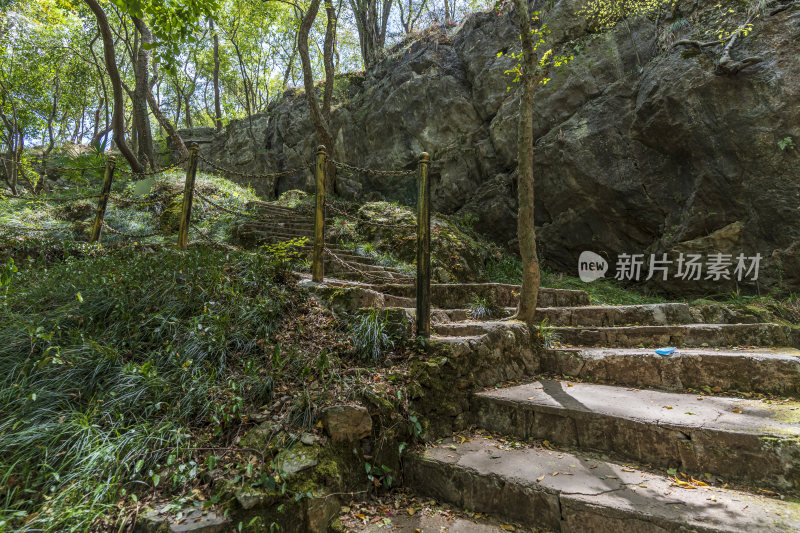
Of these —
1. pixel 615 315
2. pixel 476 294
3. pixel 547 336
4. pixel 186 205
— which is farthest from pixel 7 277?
pixel 615 315

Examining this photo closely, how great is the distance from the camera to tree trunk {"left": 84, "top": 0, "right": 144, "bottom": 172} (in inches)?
344

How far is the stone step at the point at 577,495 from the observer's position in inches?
68.1

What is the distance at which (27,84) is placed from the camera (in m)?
11.6

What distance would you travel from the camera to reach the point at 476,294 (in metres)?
4.97

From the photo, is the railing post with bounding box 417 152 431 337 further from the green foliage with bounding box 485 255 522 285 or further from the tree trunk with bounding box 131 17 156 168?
the tree trunk with bounding box 131 17 156 168

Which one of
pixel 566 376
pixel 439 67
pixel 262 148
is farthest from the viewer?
pixel 262 148

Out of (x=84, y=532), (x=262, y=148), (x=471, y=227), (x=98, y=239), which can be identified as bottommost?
(x=84, y=532)

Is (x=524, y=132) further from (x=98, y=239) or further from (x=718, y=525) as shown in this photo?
(x=98, y=239)

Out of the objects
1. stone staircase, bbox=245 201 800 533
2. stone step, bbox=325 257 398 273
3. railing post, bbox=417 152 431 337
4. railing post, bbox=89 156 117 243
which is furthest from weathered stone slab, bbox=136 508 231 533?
railing post, bbox=89 156 117 243

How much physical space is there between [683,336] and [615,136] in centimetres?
549

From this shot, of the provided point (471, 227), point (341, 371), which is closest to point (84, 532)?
point (341, 371)

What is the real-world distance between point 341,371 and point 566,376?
223 centimetres

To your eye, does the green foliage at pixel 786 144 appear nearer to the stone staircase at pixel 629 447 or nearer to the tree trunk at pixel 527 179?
the stone staircase at pixel 629 447

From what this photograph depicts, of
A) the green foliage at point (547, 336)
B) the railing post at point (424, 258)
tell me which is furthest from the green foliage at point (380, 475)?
the green foliage at point (547, 336)
